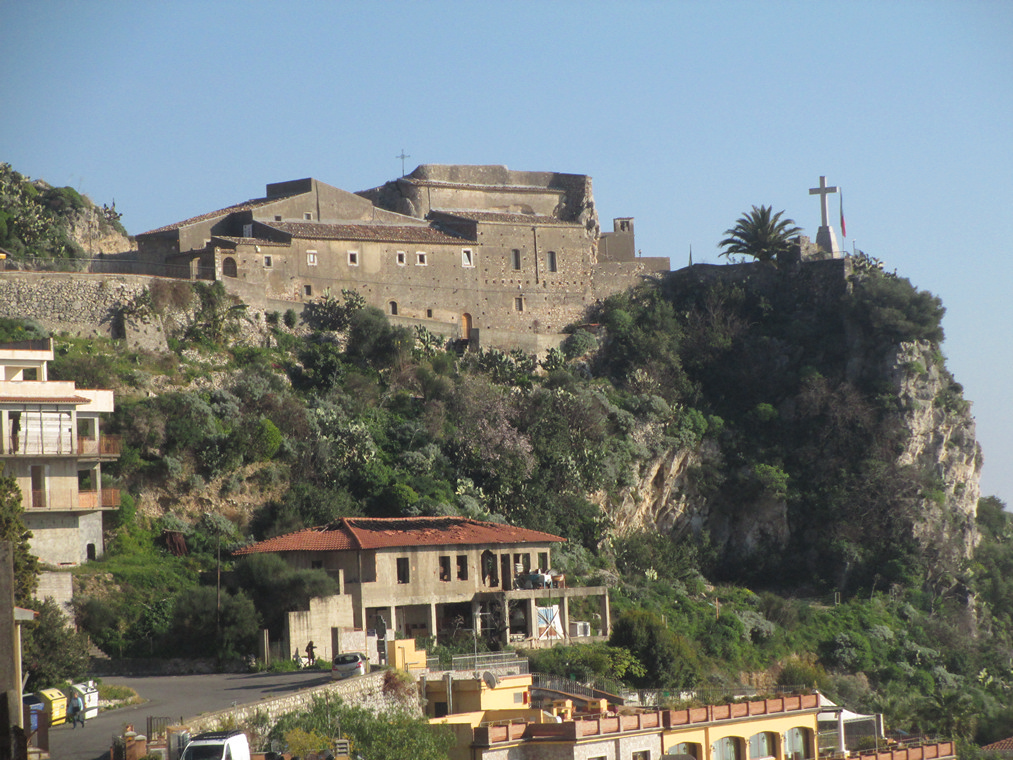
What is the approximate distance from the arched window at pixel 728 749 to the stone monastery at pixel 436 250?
88.9ft

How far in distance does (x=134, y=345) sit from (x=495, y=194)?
22.5m

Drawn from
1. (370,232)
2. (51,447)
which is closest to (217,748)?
(51,447)

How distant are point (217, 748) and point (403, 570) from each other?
1972 centimetres

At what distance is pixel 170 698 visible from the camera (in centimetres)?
3325

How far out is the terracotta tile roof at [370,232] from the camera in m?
60.2

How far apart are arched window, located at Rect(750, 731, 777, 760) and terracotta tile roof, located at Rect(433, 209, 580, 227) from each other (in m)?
32.2

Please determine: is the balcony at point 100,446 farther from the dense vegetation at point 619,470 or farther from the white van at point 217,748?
the white van at point 217,748

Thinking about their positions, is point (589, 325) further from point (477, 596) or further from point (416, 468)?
point (477, 596)

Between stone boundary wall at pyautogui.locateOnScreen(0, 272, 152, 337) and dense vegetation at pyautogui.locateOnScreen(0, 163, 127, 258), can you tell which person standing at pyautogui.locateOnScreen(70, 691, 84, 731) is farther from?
dense vegetation at pyautogui.locateOnScreen(0, 163, 127, 258)

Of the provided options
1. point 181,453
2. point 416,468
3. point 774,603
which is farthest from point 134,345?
point 774,603

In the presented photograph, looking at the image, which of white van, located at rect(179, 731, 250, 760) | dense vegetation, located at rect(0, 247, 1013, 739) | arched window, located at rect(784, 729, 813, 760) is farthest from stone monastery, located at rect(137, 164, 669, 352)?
white van, located at rect(179, 731, 250, 760)

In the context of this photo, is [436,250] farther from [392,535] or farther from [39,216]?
[392,535]

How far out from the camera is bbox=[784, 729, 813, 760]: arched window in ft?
126

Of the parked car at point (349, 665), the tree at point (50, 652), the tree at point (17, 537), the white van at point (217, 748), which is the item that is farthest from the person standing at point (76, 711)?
the parked car at point (349, 665)
